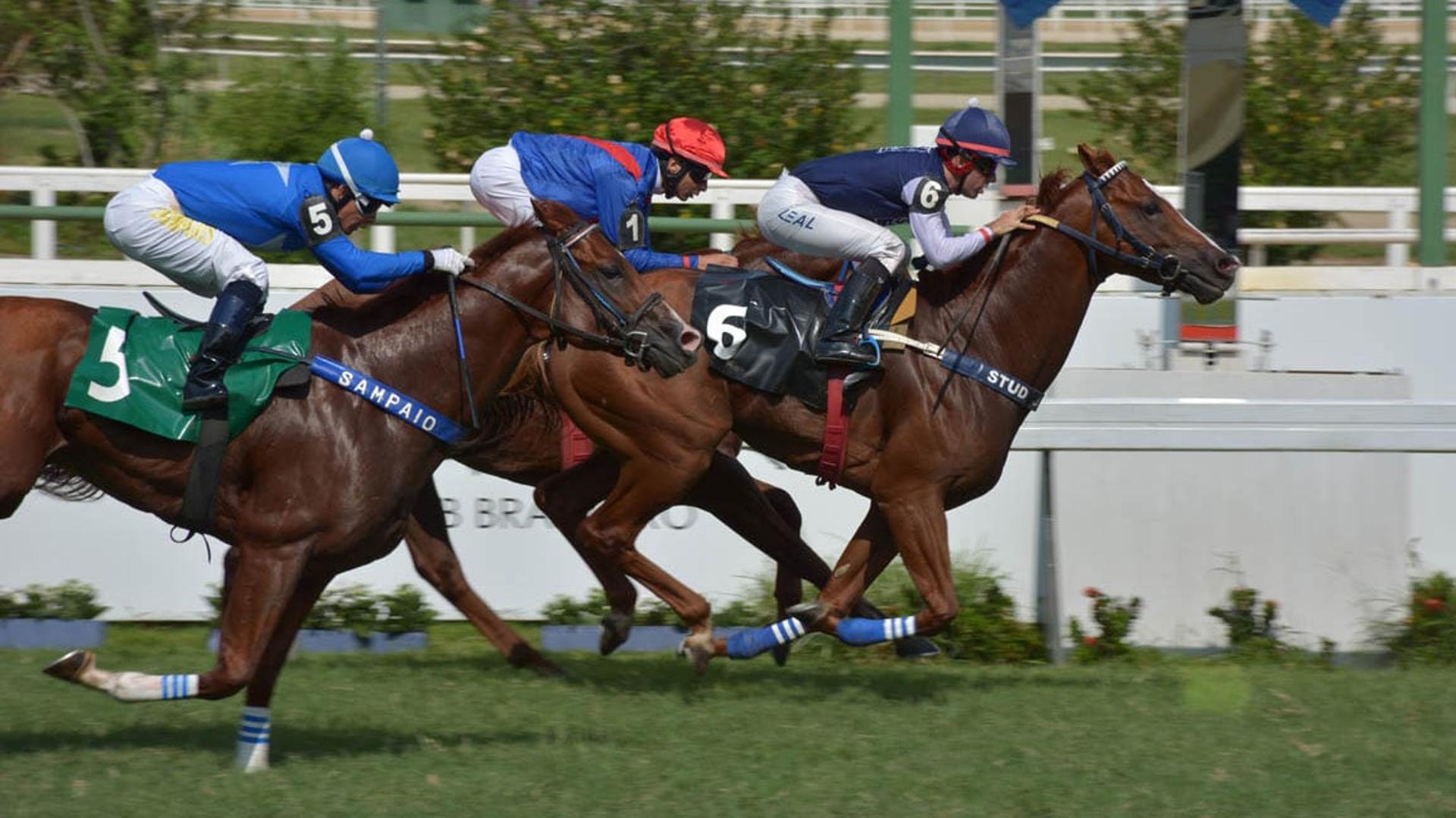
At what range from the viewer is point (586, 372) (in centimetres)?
716

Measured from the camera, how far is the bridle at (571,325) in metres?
5.90

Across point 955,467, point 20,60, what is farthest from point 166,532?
point 20,60

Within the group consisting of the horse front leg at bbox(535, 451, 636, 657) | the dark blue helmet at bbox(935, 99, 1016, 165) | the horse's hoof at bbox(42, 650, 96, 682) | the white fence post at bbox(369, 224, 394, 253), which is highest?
the dark blue helmet at bbox(935, 99, 1016, 165)

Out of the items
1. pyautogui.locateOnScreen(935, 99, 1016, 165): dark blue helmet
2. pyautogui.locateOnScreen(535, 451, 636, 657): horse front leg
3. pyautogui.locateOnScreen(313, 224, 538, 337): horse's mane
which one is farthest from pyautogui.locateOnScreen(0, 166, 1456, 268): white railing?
pyautogui.locateOnScreen(313, 224, 538, 337): horse's mane

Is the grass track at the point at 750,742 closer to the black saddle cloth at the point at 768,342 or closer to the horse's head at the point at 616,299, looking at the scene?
the black saddle cloth at the point at 768,342

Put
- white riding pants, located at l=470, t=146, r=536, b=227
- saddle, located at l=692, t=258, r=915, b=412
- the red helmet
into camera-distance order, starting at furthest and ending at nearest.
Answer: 1. white riding pants, located at l=470, t=146, r=536, b=227
2. the red helmet
3. saddle, located at l=692, t=258, r=915, b=412

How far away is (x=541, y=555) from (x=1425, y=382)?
468cm

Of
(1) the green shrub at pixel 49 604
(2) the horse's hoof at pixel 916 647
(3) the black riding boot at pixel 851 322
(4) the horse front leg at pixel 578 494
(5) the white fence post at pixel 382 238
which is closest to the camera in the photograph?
(3) the black riding boot at pixel 851 322

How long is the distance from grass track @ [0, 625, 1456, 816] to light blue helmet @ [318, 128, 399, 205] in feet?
5.60

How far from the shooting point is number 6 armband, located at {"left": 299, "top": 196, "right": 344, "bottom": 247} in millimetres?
5723

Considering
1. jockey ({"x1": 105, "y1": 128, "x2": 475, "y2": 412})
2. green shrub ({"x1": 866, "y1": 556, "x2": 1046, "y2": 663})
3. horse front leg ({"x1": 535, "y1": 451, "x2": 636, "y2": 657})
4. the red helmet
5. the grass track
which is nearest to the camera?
the grass track

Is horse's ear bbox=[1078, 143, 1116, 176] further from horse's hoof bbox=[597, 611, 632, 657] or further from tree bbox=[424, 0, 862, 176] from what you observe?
tree bbox=[424, 0, 862, 176]

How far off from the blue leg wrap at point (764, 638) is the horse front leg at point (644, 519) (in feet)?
0.49

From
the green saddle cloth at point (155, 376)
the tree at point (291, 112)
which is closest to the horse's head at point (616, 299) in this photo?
the green saddle cloth at point (155, 376)
